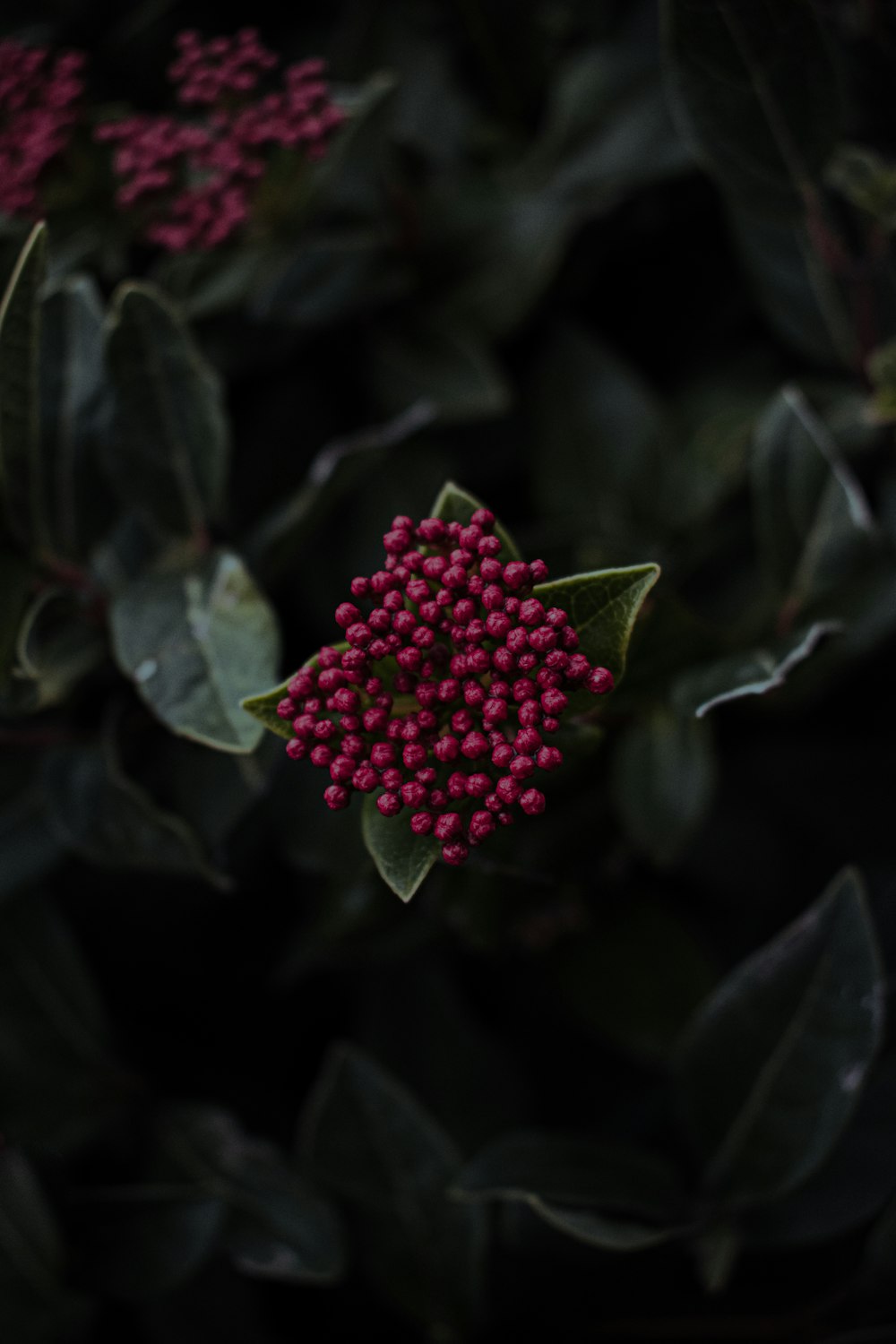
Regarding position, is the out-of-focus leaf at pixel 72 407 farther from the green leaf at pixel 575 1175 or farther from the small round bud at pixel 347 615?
the green leaf at pixel 575 1175

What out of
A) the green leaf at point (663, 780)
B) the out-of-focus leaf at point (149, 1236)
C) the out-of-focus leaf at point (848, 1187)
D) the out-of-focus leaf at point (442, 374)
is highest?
the out-of-focus leaf at point (442, 374)

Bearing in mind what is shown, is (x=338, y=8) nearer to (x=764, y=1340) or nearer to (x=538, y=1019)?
(x=538, y=1019)

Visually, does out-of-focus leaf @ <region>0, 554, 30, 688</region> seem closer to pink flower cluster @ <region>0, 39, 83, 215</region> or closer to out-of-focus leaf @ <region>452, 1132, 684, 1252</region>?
pink flower cluster @ <region>0, 39, 83, 215</region>

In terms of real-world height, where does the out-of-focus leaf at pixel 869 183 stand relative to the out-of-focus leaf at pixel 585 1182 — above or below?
above

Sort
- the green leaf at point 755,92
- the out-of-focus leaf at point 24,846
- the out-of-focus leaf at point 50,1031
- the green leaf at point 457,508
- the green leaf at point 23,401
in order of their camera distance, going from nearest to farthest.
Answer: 1. the green leaf at point 457,508
2. the green leaf at point 23,401
3. the green leaf at point 755,92
4. the out-of-focus leaf at point 24,846
5. the out-of-focus leaf at point 50,1031

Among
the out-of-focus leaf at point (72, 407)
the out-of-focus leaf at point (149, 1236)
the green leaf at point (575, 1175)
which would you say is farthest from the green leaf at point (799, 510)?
the out-of-focus leaf at point (149, 1236)

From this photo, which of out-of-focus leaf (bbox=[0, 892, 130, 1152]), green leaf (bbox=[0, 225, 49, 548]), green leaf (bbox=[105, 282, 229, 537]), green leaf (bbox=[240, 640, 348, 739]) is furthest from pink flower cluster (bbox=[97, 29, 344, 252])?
out-of-focus leaf (bbox=[0, 892, 130, 1152])

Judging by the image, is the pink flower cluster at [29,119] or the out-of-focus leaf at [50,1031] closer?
the pink flower cluster at [29,119]
